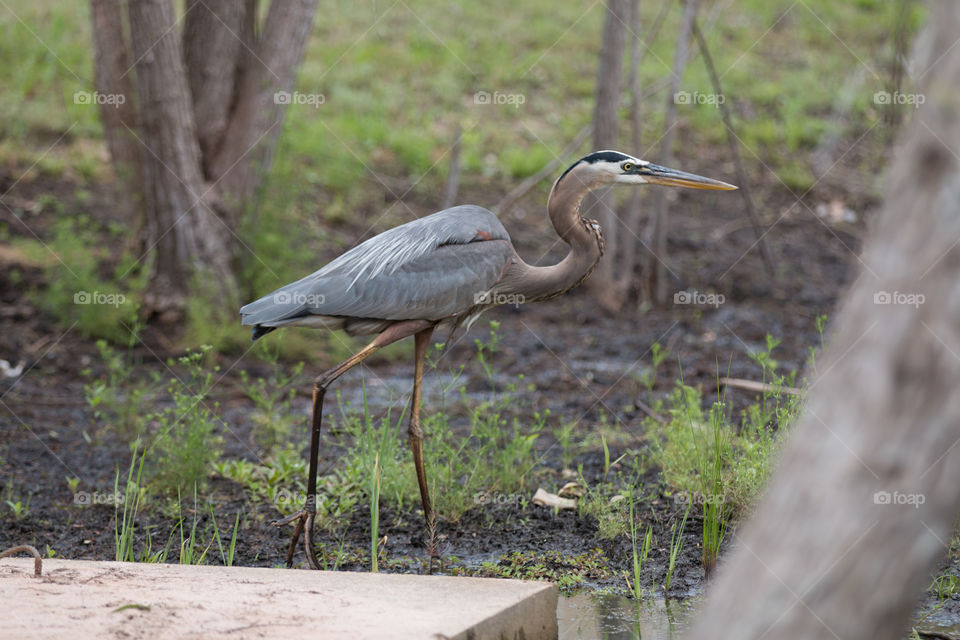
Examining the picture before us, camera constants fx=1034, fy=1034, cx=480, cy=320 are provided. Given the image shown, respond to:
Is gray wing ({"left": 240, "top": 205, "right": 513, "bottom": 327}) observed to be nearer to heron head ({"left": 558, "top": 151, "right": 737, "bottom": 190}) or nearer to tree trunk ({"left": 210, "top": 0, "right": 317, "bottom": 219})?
heron head ({"left": 558, "top": 151, "right": 737, "bottom": 190})

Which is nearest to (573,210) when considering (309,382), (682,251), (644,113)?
(309,382)

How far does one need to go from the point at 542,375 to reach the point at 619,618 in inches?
161

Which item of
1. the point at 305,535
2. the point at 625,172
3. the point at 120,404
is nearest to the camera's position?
the point at 305,535

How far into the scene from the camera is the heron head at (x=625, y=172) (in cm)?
558

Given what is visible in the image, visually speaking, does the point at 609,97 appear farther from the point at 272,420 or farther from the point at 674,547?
the point at 674,547

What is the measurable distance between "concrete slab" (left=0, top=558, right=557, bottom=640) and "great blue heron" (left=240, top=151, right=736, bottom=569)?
1246mm

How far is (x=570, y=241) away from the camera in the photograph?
18.6 ft

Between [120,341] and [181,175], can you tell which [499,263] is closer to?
[181,175]

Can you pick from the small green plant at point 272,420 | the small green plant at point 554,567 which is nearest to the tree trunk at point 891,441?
the small green plant at point 554,567

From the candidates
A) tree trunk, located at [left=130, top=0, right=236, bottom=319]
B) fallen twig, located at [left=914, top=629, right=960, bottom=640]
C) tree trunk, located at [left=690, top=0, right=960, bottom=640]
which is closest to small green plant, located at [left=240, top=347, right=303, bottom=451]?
tree trunk, located at [left=130, top=0, right=236, bottom=319]

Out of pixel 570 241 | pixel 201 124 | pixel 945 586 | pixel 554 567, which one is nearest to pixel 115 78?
pixel 201 124

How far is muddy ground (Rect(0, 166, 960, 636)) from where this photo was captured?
520 cm

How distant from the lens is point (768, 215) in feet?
40.8

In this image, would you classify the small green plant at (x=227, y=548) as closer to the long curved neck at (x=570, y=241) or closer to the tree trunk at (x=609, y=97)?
the long curved neck at (x=570, y=241)
